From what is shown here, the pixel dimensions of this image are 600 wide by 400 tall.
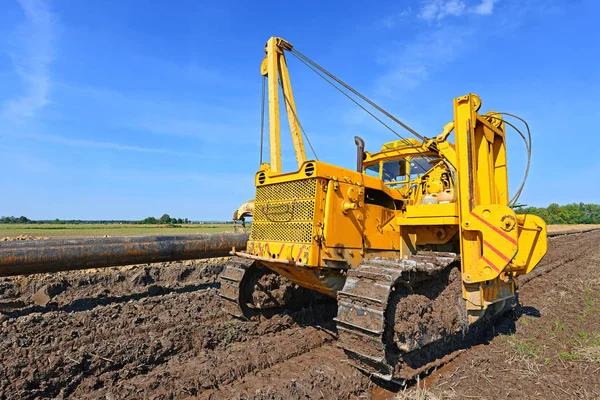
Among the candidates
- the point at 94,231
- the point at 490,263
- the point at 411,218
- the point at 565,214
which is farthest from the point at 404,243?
the point at 565,214

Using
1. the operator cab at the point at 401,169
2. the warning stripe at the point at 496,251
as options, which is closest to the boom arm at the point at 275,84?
the operator cab at the point at 401,169

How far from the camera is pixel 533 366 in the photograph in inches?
192

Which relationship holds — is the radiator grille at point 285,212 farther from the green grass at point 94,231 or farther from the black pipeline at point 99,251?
the green grass at point 94,231

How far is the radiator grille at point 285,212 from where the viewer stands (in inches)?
191

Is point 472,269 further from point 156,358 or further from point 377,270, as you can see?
point 156,358

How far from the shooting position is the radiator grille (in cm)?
485

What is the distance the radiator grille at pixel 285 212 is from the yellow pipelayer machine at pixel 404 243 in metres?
0.01

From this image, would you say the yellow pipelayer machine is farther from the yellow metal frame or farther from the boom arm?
the boom arm

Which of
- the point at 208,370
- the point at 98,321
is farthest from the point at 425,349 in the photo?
the point at 98,321

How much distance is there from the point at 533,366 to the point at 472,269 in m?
1.40

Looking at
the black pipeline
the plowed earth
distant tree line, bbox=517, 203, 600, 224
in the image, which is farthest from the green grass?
distant tree line, bbox=517, 203, 600, 224

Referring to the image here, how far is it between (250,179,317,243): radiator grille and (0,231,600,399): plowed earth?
1.63 metres

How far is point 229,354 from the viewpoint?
5.11 meters

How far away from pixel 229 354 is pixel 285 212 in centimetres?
209
